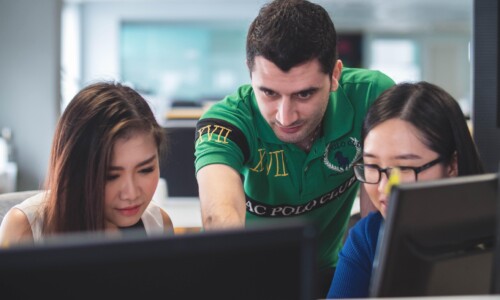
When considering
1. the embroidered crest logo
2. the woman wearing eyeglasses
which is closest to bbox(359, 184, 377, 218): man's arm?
the embroidered crest logo

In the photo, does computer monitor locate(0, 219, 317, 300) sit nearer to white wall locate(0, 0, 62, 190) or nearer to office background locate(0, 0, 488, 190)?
white wall locate(0, 0, 62, 190)

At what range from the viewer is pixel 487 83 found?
4.77 feet

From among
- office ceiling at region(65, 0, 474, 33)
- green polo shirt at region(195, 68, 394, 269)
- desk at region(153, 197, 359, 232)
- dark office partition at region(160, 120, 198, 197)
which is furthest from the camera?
office ceiling at region(65, 0, 474, 33)

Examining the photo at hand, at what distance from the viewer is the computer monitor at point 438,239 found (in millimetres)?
910

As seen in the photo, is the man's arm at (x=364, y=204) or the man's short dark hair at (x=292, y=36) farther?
the man's arm at (x=364, y=204)

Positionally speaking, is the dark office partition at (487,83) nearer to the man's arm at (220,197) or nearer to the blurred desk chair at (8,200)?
the man's arm at (220,197)

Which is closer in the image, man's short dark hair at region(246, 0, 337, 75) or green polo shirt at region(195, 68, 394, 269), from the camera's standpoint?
man's short dark hair at region(246, 0, 337, 75)

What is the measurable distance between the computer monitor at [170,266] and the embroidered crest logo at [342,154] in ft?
3.56

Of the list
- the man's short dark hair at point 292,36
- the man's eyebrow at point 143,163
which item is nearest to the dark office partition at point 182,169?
the man's short dark hair at point 292,36

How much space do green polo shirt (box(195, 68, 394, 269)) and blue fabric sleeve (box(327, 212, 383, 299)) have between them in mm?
346

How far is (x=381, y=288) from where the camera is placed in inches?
36.6

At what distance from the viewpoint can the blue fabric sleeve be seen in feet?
4.58

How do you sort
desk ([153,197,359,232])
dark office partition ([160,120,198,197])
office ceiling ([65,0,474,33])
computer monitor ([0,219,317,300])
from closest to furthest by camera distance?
computer monitor ([0,219,317,300]) < desk ([153,197,359,232]) < dark office partition ([160,120,198,197]) < office ceiling ([65,0,474,33])

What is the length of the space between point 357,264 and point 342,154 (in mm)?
455
